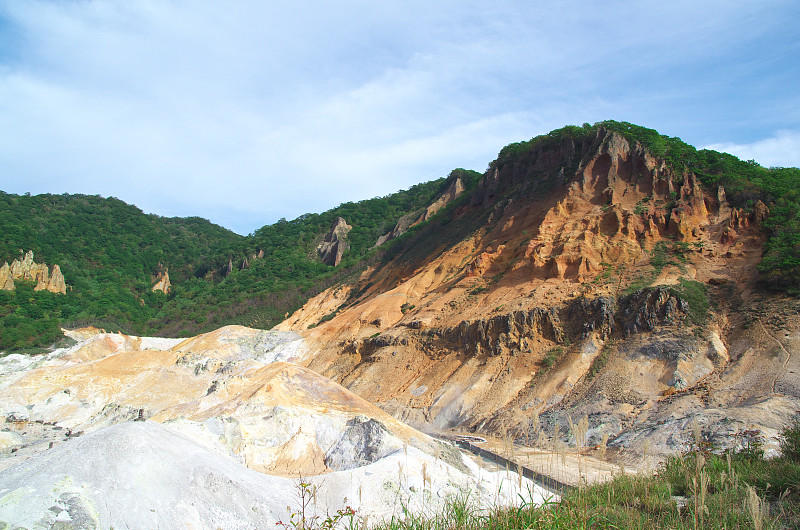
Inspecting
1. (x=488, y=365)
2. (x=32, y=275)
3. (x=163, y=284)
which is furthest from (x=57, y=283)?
(x=488, y=365)

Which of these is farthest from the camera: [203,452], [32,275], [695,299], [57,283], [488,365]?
[57,283]

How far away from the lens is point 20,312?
191 ft

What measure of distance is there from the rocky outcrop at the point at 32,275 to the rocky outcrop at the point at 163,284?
616 inches

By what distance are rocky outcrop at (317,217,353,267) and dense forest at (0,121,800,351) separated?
4.42ft

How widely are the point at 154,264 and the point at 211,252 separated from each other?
14490 millimetres

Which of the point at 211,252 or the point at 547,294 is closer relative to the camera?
the point at 547,294

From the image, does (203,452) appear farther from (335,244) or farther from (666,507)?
(335,244)

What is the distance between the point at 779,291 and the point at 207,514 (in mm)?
24059

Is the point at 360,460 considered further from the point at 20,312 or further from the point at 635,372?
the point at 20,312

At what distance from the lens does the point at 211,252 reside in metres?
104

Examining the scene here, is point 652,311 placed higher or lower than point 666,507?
higher

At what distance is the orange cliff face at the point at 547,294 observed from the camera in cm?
2386

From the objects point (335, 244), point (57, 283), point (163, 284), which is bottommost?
point (57, 283)

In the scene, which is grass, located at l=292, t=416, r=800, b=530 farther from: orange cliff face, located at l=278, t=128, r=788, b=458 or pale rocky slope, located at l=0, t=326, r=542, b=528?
orange cliff face, located at l=278, t=128, r=788, b=458
